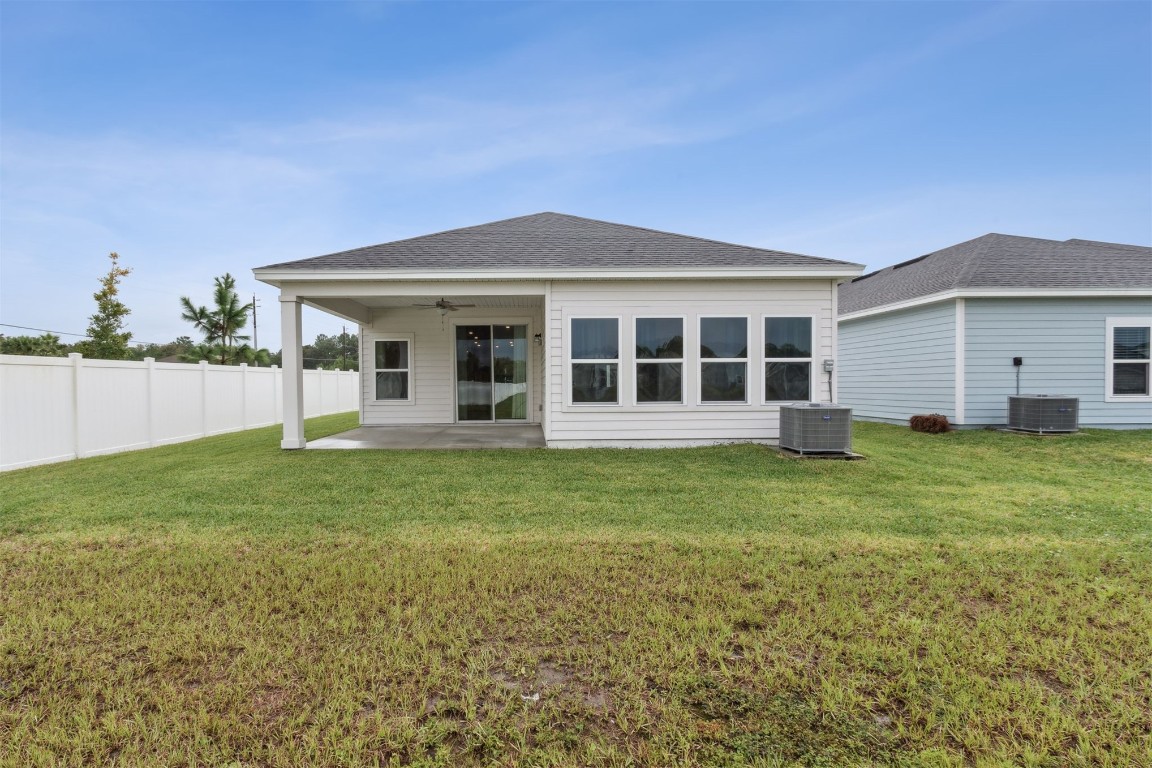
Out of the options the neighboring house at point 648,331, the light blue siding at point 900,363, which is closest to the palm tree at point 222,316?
the neighboring house at point 648,331

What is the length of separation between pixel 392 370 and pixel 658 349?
678 centimetres

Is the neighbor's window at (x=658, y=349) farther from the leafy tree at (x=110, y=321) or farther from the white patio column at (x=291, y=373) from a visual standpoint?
the leafy tree at (x=110, y=321)

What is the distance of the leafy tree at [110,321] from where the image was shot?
56.0ft

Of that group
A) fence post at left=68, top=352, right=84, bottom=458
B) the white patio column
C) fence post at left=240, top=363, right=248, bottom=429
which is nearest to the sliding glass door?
the white patio column

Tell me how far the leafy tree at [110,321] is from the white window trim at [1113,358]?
2804cm

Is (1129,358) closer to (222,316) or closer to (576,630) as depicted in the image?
(576,630)

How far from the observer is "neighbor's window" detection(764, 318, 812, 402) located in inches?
329

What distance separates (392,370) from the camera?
11.8 metres

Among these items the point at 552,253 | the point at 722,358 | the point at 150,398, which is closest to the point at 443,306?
the point at 552,253

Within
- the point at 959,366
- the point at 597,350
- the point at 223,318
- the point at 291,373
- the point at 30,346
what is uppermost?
the point at 223,318

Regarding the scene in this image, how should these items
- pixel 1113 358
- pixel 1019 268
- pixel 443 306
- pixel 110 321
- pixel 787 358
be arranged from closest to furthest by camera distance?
pixel 787 358, pixel 1113 358, pixel 1019 268, pixel 443 306, pixel 110 321

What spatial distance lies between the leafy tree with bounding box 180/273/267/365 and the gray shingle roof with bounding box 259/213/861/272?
2073 centimetres

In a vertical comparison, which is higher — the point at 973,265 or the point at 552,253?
the point at 973,265

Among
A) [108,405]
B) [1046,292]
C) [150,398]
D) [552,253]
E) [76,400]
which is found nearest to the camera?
[76,400]
